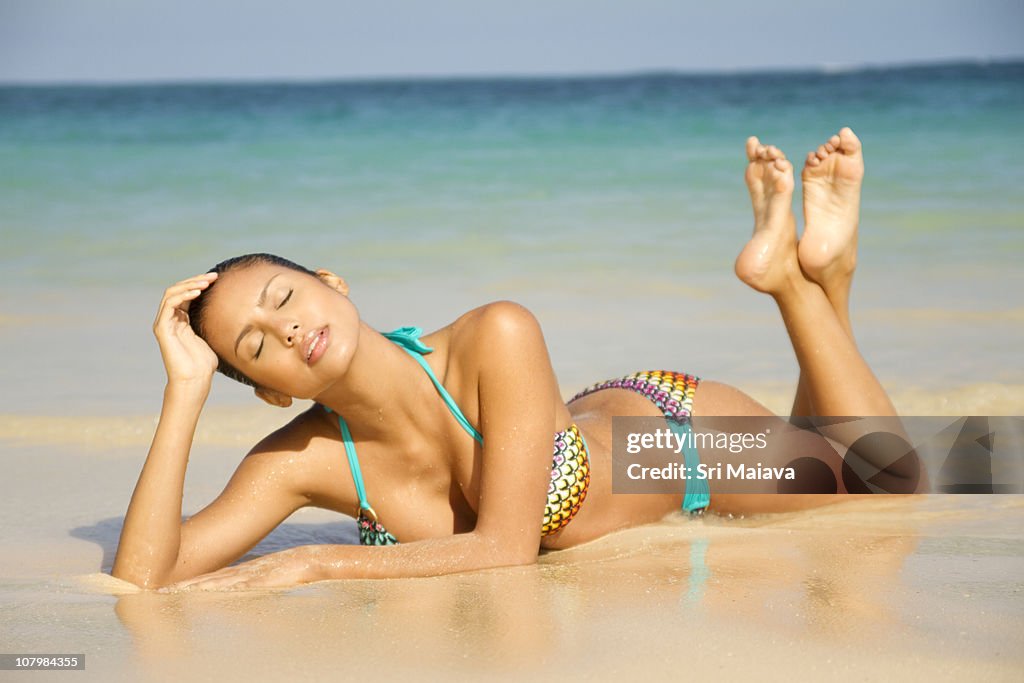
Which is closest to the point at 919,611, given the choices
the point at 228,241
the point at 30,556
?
the point at 30,556

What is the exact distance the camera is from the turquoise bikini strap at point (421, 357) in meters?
3.49

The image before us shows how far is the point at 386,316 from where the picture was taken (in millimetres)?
7332

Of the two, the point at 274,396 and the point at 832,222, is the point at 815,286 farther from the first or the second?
the point at 274,396

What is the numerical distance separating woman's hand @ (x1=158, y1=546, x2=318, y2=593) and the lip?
1.70 feet

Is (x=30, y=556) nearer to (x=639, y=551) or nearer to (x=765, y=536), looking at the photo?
(x=639, y=551)

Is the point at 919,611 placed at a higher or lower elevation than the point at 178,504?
lower

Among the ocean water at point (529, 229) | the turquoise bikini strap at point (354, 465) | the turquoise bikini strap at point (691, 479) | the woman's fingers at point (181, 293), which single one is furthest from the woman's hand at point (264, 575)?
the ocean water at point (529, 229)

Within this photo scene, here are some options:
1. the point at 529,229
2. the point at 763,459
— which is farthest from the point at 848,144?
the point at 529,229

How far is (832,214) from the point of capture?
4.36 m

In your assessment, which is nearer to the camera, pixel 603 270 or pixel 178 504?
pixel 178 504

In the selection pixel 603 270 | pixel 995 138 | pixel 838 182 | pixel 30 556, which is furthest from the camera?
pixel 995 138

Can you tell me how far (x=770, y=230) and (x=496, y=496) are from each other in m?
1.54

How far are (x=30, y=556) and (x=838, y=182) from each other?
112 inches

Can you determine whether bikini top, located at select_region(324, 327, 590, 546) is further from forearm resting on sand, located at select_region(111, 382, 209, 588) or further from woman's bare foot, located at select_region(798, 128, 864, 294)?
woman's bare foot, located at select_region(798, 128, 864, 294)
